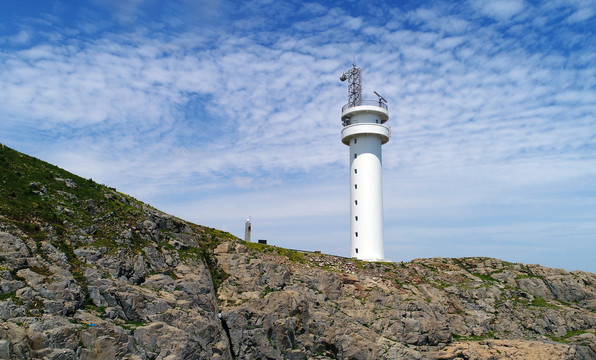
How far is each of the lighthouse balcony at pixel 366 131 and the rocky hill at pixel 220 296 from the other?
1777 cm

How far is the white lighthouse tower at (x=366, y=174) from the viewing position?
55656 millimetres

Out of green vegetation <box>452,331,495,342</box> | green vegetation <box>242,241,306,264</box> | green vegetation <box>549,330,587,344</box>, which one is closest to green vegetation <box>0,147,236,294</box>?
green vegetation <box>242,241,306,264</box>

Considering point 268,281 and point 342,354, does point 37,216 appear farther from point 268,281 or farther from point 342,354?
point 342,354

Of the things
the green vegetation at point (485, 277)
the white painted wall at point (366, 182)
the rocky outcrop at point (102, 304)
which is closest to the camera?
the rocky outcrop at point (102, 304)

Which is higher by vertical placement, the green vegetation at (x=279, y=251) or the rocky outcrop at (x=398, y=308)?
the green vegetation at (x=279, y=251)

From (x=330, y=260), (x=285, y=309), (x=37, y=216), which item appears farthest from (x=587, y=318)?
(x=37, y=216)

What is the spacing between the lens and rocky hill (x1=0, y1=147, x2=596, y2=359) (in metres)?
24.8

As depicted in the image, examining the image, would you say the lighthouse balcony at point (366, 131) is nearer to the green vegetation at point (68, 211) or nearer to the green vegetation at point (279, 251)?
the green vegetation at point (279, 251)

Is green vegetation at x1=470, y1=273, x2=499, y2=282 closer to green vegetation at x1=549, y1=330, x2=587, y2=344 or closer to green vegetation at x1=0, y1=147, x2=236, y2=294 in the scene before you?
green vegetation at x1=549, y1=330, x2=587, y2=344

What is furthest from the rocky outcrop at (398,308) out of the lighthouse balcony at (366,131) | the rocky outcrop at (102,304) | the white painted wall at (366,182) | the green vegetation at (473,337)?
the lighthouse balcony at (366,131)

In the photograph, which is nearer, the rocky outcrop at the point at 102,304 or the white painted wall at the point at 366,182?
the rocky outcrop at the point at 102,304

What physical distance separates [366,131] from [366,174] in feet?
19.3

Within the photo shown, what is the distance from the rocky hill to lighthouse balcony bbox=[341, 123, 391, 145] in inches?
700

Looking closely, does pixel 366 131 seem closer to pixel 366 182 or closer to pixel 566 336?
pixel 366 182
